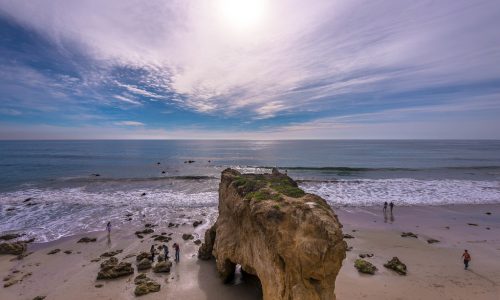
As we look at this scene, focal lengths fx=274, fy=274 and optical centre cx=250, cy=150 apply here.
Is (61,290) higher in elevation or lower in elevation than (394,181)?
lower

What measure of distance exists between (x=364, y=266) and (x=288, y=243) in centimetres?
935

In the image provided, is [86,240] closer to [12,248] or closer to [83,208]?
[12,248]

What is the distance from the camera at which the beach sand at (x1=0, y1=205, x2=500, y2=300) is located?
13.9m

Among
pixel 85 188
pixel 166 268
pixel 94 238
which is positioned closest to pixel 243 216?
pixel 166 268

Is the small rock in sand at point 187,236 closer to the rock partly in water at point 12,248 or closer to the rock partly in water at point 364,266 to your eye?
the rock partly in water at point 12,248

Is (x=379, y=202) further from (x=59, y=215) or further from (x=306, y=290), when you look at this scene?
(x=59, y=215)

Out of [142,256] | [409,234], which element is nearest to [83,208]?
[142,256]

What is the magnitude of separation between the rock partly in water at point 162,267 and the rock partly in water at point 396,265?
1307 cm

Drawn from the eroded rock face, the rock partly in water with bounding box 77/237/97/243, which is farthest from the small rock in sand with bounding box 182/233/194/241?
the eroded rock face

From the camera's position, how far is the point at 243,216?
42.0ft

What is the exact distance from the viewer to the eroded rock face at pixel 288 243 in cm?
849

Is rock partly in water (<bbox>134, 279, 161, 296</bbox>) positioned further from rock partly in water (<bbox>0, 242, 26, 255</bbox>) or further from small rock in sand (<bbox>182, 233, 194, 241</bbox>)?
rock partly in water (<bbox>0, 242, 26, 255</bbox>)

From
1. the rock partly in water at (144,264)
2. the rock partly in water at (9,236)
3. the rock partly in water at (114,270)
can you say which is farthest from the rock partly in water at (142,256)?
the rock partly in water at (9,236)

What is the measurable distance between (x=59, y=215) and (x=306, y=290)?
29995 mm
